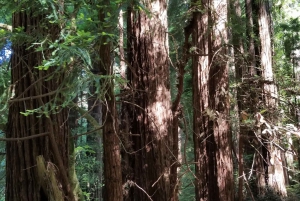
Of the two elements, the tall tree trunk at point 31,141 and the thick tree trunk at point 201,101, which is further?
the thick tree trunk at point 201,101

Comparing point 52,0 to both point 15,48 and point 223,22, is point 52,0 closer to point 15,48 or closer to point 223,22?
point 15,48

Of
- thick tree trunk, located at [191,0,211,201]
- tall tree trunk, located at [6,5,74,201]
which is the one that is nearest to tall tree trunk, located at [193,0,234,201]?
thick tree trunk, located at [191,0,211,201]

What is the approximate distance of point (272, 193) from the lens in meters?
10.4

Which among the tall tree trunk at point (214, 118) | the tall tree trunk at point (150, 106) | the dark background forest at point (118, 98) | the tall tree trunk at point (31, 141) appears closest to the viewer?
the dark background forest at point (118, 98)

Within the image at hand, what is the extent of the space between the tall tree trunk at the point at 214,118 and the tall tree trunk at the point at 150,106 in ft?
4.90

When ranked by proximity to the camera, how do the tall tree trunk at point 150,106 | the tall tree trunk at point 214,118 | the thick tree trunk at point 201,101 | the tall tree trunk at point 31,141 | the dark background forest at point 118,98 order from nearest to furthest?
the dark background forest at point 118,98, the tall tree trunk at point 31,141, the tall tree trunk at point 150,106, the tall tree trunk at point 214,118, the thick tree trunk at point 201,101

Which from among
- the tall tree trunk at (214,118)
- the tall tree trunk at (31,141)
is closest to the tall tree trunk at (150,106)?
the tall tree trunk at (31,141)

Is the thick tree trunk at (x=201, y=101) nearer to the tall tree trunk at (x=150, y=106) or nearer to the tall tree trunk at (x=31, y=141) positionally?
the tall tree trunk at (x=150, y=106)

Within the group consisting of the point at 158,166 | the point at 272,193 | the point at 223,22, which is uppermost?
the point at 223,22

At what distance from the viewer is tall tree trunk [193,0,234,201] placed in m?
6.29

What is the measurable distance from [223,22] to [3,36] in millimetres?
4069

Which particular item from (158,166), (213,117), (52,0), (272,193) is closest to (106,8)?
(52,0)

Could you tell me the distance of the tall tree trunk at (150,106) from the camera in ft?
15.6

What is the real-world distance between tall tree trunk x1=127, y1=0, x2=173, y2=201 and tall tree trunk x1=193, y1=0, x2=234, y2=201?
1.49 meters
